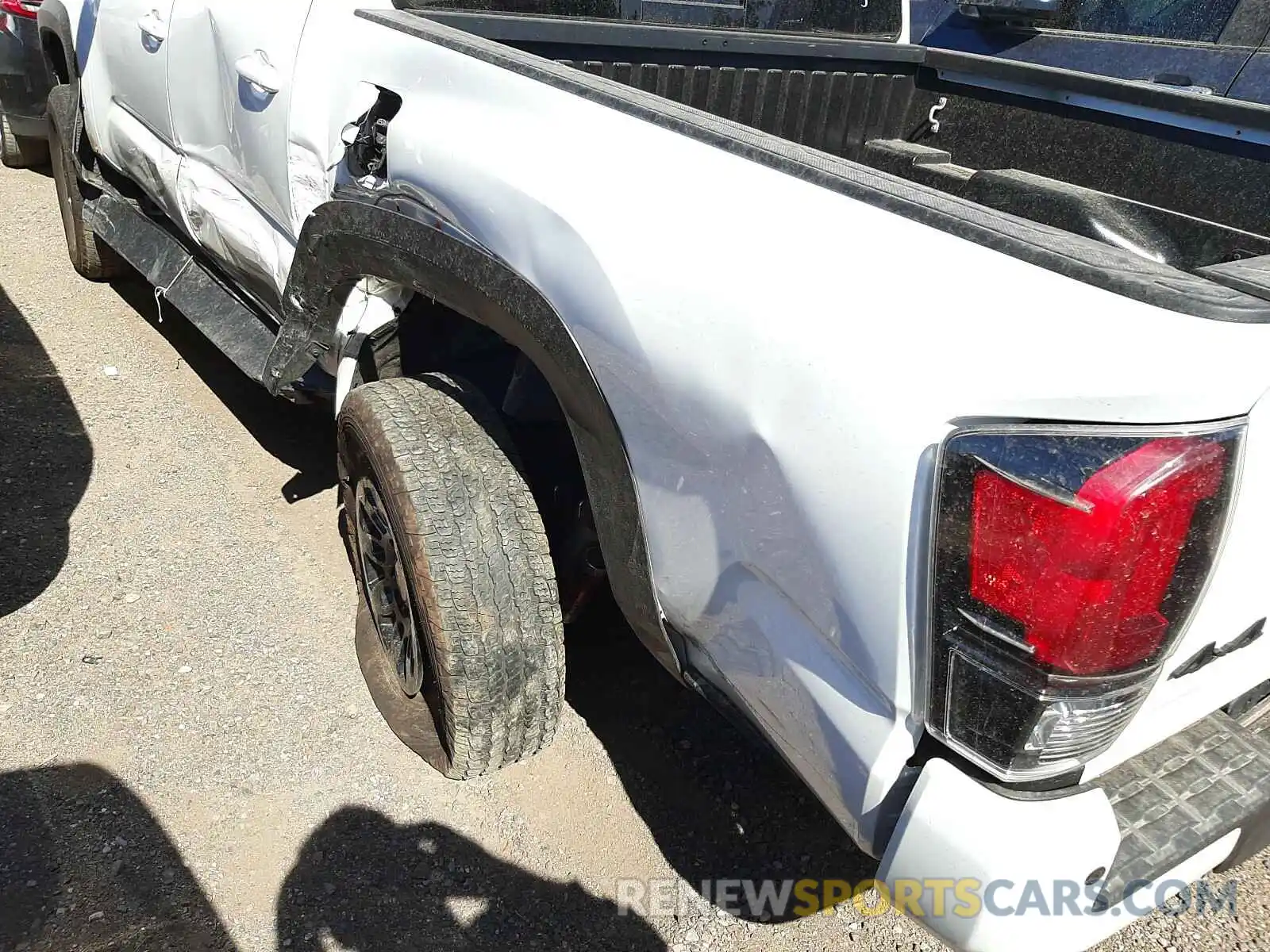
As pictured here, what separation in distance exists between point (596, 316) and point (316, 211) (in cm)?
103

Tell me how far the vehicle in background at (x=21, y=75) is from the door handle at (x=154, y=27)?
6.93 ft

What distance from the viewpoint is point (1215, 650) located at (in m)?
1.30

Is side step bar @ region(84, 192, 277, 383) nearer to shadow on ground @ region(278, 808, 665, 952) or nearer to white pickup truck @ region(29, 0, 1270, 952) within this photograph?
white pickup truck @ region(29, 0, 1270, 952)

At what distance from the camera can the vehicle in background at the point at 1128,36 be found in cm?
321

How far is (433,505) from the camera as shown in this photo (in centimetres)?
202

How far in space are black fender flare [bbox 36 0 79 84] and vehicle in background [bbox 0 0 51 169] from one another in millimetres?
426

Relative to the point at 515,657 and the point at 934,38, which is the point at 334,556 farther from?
the point at 934,38

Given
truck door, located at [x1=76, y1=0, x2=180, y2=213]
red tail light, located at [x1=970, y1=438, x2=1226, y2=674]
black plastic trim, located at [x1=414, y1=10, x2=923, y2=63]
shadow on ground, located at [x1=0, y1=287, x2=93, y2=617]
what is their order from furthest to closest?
truck door, located at [x1=76, y1=0, x2=180, y2=213] < shadow on ground, located at [x1=0, y1=287, x2=93, y2=617] < black plastic trim, located at [x1=414, y1=10, x2=923, y2=63] < red tail light, located at [x1=970, y1=438, x2=1226, y2=674]

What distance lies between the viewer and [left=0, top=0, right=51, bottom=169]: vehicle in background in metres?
5.07

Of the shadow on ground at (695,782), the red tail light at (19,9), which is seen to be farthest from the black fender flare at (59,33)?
the shadow on ground at (695,782)

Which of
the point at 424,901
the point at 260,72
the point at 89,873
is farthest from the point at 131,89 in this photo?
the point at 424,901

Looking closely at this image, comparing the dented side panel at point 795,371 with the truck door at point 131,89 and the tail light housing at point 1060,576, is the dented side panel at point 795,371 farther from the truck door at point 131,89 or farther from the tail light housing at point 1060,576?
the truck door at point 131,89

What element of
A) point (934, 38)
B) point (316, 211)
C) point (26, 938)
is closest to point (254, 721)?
point (26, 938)

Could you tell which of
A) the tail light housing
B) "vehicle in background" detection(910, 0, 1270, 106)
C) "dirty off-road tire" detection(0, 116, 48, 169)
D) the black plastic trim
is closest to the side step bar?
the black plastic trim
